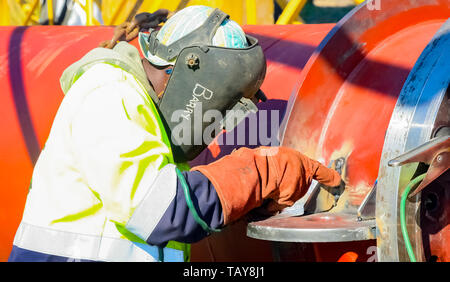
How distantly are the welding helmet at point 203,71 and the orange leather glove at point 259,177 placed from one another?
0.23 m

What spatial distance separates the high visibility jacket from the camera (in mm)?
1919

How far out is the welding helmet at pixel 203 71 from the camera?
2197 millimetres

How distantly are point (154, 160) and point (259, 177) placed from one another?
12.8 inches

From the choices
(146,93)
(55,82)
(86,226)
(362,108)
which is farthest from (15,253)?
(362,108)

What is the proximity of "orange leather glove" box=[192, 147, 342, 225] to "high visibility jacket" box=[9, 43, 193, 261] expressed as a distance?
0.51ft

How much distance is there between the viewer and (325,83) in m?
2.47

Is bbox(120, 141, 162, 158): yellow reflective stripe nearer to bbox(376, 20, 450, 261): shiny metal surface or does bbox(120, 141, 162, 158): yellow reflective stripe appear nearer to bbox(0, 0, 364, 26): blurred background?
bbox(376, 20, 450, 261): shiny metal surface

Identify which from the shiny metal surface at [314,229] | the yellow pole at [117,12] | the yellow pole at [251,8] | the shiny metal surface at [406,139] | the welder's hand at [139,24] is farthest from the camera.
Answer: the yellow pole at [117,12]

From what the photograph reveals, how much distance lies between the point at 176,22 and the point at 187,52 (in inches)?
5.7

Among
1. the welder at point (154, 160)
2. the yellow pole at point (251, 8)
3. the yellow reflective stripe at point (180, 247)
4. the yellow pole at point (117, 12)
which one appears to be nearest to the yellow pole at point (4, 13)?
the yellow pole at point (117, 12)

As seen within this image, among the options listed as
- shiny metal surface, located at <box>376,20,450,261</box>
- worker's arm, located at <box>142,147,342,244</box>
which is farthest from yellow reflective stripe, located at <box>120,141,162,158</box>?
shiny metal surface, located at <box>376,20,450,261</box>

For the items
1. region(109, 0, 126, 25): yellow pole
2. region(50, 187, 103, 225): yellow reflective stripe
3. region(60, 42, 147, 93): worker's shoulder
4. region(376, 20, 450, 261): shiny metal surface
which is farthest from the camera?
region(109, 0, 126, 25): yellow pole

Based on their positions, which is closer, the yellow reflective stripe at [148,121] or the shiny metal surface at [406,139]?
the shiny metal surface at [406,139]

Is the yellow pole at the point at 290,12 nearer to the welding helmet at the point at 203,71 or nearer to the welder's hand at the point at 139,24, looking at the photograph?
the welder's hand at the point at 139,24
